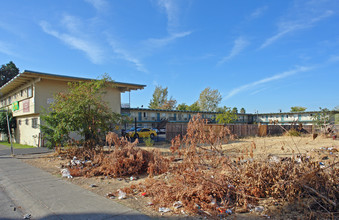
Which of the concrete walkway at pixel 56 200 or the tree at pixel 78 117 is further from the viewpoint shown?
the tree at pixel 78 117

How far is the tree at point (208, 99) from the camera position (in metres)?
66.7

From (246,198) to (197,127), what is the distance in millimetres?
1812

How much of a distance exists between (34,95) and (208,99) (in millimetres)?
54152

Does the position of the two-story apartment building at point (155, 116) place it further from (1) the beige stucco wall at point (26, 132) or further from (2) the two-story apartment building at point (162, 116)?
(1) the beige stucco wall at point (26, 132)

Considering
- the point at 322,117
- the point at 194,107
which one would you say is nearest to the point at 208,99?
the point at 194,107

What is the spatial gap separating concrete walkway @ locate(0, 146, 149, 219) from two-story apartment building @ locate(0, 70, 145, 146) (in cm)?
1020

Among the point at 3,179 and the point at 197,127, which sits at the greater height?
the point at 197,127

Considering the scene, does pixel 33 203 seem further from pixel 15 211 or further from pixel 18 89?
pixel 18 89

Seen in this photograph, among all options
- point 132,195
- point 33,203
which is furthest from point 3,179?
point 132,195

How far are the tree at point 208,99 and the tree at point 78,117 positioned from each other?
189 ft

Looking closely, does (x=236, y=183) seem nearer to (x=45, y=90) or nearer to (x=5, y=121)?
(x=45, y=90)

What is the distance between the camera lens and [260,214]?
163 inches

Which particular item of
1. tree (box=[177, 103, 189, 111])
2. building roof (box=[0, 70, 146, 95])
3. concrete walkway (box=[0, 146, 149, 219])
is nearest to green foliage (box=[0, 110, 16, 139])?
building roof (box=[0, 70, 146, 95])

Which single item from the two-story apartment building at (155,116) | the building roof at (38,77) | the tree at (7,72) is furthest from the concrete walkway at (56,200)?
the tree at (7,72)
